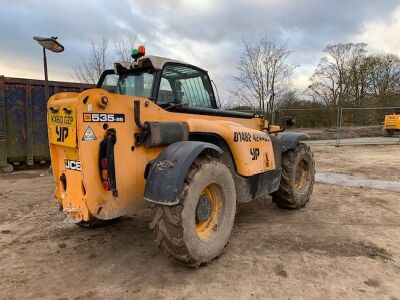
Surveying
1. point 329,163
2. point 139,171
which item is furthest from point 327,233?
point 329,163

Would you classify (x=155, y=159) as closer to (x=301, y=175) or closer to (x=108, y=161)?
(x=108, y=161)

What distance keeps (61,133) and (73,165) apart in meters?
0.32

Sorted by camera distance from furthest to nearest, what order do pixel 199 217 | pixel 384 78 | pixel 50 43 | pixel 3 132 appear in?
1. pixel 384 78
2. pixel 3 132
3. pixel 50 43
4. pixel 199 217

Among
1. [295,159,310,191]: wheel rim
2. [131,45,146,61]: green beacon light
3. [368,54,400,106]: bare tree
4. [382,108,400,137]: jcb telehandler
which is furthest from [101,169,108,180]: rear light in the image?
[368,54,400,106]: bare tree

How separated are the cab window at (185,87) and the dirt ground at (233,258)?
1742mm

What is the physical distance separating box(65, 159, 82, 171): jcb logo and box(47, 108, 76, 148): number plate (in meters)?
0.17

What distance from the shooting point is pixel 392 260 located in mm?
4262

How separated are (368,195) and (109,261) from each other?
520 cm

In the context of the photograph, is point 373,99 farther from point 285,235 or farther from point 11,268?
point 11,268

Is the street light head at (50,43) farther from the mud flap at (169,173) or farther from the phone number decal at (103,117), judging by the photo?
the mud flap at (169,173)

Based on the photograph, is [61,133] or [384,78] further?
[384,78]

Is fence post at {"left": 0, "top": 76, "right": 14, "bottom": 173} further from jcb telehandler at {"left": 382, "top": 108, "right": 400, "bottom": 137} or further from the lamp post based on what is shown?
jcb telehandler at {"left": 382, "top": 108, "right": 400, "bottom": 137}

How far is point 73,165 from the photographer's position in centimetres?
378

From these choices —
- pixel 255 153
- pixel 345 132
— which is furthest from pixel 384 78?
pixel 255 153
